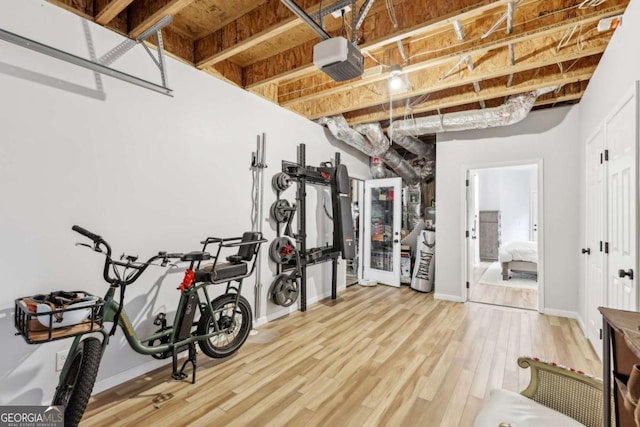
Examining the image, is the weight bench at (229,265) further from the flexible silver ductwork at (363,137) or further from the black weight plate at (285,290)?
the flexible silver ductwork at (363,137)

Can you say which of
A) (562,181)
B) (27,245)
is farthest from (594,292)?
(27,245)

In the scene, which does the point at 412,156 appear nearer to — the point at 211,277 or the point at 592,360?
the point at 592,360

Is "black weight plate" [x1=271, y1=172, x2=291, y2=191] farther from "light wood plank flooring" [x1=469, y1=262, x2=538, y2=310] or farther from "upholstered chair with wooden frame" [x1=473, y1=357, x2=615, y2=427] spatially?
"light wood plank flooring" [x1=469, y1=262, x2=538, y2=310]

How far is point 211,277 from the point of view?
2494 mm

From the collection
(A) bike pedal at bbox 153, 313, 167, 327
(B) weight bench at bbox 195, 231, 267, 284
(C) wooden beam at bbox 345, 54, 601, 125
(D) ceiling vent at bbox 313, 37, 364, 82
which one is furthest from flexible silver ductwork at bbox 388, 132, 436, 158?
(A) bike pedal at bbox 153, 313, 167, 327

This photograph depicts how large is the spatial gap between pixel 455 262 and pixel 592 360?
2063mm

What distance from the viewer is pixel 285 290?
3.83m

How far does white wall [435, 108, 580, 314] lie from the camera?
159 inches

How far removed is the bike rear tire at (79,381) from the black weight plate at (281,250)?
83.7 inches

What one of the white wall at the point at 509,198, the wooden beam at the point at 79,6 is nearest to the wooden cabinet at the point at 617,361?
the wooden beam at the point at 79,6

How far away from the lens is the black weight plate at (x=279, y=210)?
150 inches

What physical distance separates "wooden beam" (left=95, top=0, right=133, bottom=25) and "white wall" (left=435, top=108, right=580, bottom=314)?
14.3 ft

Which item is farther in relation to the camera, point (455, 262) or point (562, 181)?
point (455, 262)

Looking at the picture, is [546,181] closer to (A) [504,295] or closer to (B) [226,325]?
(A) [504,295]
